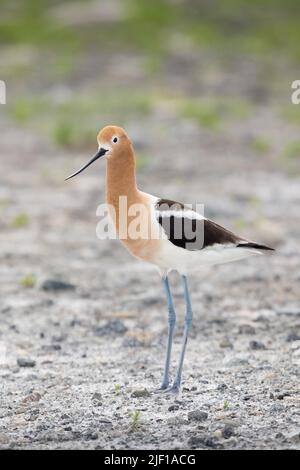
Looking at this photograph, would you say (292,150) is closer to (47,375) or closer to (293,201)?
(293,201)

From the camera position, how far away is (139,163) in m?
14.7

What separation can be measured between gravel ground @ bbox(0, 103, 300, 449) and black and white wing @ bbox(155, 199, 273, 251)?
92 centimetres

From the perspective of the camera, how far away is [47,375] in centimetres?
696

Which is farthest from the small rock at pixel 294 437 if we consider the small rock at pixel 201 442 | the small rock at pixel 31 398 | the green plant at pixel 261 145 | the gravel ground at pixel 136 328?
the green plant at pixel 261 145

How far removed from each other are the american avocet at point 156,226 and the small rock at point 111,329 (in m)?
1.55

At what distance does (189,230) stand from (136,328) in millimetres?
1891

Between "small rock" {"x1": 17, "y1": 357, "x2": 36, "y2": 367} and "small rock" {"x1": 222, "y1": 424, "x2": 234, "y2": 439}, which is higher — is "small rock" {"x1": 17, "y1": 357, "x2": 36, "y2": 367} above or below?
above

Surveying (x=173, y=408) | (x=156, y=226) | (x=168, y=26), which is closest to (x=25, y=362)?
(x=173, y=408)

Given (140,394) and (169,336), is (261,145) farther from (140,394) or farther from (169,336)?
(140,394)

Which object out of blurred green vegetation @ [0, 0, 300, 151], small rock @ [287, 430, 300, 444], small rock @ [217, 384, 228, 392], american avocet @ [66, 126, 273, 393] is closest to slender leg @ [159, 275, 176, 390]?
american avocet @ [66, 126, 273, 393]

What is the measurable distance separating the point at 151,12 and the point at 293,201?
1757 centimetres

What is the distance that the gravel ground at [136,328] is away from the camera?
5855 mm

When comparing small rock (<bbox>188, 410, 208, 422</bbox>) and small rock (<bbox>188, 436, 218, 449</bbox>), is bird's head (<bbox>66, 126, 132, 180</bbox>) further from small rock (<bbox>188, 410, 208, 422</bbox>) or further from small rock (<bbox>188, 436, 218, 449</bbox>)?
small rock (<bbox>188, 436, 218, 449</bbox>)

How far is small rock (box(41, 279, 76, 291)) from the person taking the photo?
914cm
